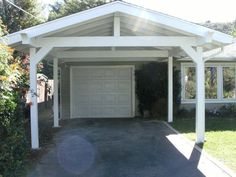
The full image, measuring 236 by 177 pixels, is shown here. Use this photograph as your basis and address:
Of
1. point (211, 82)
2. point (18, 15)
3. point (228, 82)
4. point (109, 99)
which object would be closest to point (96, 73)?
point (109, 99)

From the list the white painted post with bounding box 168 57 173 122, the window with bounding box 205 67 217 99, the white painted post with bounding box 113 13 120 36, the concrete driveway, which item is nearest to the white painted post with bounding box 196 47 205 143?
the concrete driveway

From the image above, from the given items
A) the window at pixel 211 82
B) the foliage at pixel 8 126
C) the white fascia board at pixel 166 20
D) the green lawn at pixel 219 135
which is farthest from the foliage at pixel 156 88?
the foliage at pixel 8 126

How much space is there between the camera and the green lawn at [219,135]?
9.81 m

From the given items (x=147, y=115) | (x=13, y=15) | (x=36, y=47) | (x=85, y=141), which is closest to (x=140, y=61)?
(x=147, y=115)

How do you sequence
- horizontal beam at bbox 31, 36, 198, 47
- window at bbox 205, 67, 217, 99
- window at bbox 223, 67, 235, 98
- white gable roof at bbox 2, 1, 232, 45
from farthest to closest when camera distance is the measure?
1. window at bbox 223, 67, 235, 98
2. window at bbox 205, 67, 217, 99
3. horizontal beam at bbox 31, 36, 198, 47
4. white gable roof at bbox 2, 1, 232, 45

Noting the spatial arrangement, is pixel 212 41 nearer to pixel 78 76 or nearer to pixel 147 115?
pixel 147 115

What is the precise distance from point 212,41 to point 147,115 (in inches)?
322

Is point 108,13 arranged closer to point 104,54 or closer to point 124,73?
point 104,54

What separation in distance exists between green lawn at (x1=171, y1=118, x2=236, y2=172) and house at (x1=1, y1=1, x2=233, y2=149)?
0.62 m

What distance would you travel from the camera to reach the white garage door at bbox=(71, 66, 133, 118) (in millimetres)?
19156

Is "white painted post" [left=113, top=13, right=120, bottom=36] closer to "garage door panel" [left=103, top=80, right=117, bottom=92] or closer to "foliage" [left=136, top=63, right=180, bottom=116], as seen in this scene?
"foliage" [left=136, top=63, right=180, bottom=116]

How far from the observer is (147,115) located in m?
18.7

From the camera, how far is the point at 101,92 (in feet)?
62.7

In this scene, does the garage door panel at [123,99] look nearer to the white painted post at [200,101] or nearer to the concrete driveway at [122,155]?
the concrete driveway at [122,155]
